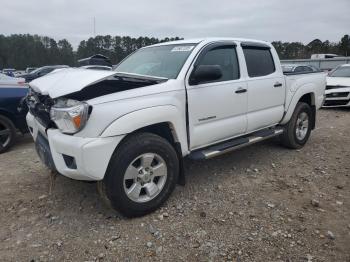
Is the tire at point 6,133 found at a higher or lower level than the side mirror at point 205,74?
lower

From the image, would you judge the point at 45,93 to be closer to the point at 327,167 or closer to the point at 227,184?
the point at 227,184

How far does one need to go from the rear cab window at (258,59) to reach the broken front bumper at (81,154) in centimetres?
241

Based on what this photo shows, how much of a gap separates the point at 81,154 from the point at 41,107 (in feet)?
2.97

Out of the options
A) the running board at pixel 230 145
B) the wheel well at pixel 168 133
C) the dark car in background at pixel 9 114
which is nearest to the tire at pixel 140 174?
the wheel well at pixel 168 133

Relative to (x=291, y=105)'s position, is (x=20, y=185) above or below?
below

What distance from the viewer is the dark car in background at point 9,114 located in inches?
219

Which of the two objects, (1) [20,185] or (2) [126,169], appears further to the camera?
A: (1) [20,185]

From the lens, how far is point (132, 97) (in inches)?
120

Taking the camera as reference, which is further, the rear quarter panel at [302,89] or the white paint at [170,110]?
the rear quarter panel at [302,89]

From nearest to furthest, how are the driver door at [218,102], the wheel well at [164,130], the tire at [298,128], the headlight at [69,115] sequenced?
1. the headlight at [69,115]
2. the wheel well at [164,130]
3. the driver door at [218,102]
4. the tire at [298,128]

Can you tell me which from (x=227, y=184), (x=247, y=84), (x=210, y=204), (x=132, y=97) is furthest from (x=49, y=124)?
(x=247, y=84)

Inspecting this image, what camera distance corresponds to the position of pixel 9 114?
5609 millimetres

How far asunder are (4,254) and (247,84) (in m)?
3.36

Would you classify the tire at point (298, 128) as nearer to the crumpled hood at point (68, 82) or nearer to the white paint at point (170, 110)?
the white paint at point (170, 110)
